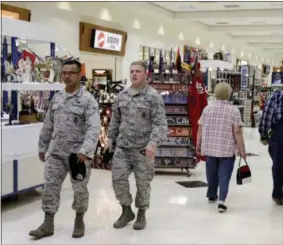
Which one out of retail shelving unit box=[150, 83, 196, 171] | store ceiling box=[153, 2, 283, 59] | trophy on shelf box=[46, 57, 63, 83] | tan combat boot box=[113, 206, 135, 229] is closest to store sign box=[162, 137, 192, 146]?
retail shelving unit box=[150, 83, 196, 171]

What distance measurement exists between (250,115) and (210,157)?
1135cm

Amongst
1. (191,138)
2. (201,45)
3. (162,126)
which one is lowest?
(191,138)

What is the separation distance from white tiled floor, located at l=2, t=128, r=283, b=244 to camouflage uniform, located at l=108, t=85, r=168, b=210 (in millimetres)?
392

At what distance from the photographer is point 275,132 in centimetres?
546

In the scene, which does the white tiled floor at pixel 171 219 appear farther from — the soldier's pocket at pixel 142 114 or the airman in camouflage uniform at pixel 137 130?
the soldier's pocket at pixel 142 114

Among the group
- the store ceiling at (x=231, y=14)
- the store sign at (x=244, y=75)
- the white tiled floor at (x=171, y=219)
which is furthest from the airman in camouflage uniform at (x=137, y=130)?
the store sign at (x=244, y=75)

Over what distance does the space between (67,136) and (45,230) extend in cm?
83

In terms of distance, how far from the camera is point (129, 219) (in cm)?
450

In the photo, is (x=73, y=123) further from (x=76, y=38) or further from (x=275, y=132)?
(x=76, y=38)

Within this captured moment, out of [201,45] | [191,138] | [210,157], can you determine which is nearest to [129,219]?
[210,157]

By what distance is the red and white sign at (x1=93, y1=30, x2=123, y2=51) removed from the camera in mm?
11570

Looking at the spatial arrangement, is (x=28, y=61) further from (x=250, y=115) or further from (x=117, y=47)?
(x=250, y=115)

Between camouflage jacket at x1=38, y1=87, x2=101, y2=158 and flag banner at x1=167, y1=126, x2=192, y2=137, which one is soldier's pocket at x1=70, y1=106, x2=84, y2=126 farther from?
flag banner at x1=167, y1=126, x2=192, y2=137

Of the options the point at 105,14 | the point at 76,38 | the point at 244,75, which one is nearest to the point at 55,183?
the point at 76,38
